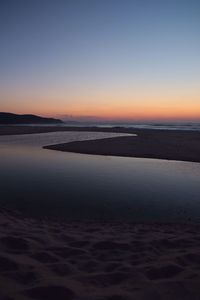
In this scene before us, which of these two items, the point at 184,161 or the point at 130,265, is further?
the point at 184,161

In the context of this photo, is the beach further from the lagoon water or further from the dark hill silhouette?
the dark hill silhouette

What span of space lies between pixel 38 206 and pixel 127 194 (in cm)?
333

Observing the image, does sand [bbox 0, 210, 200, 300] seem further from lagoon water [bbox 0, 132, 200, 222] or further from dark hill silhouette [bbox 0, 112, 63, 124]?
dark hill silhouette [bbox 0, 112, 63, 124]

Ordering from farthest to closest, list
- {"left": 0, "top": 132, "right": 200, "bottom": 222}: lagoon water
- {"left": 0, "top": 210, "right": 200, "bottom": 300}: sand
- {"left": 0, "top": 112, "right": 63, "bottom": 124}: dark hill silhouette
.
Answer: {"left": 0, "top": 112, "right": 63, "bottom": 124}: dark hill silhouette, {"left": 0, "top": 132, "right": 200, "bottom": 222}: lagoon water, {"left": 0, "top": 210, "right": 200, "bottom": 300}: sand

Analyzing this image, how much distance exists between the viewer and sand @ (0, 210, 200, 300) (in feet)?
12.5

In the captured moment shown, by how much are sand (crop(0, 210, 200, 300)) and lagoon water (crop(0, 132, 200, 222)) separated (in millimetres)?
1475

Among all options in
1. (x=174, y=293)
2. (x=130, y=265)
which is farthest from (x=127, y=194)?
(x=174, y=293)

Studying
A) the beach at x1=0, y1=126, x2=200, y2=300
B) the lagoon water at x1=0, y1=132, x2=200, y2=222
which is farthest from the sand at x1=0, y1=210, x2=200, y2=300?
the lagoon water at x1=0, y1=132, x2=200, y2=222

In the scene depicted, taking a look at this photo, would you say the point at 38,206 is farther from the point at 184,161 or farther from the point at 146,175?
the point at 184,161

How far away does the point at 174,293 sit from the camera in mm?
3867

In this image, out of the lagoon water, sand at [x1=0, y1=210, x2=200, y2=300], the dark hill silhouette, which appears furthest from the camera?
the dark hill silhouette

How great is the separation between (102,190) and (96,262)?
20.3 ft

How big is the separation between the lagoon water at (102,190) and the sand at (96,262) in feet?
4.84

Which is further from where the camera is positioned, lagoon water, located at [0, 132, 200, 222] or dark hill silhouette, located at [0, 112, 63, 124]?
dark hill silhouette, located at [0, 112, 63, 124]
